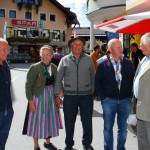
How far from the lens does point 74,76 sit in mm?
4988

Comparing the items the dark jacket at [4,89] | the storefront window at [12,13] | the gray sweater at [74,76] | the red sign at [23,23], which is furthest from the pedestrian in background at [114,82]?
the storefront window at [12,13]

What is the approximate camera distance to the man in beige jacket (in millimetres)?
3670

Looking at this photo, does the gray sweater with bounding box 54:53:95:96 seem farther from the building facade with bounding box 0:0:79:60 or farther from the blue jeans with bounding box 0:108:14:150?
the building facade with bounding box 0:0:79:60

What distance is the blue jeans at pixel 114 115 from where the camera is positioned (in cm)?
472

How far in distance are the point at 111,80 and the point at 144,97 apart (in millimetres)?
1019

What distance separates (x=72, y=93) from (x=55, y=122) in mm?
575

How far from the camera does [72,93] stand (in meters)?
5.04

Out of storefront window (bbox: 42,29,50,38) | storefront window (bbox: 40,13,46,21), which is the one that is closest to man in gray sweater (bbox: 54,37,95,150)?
storefront window (bbox: 42,29,50,38)

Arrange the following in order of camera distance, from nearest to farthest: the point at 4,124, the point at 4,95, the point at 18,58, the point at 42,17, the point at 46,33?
the point at 4,95 < the point at 4,124 < the point at 18,58 < the point at 46,33 < the point at 42,17

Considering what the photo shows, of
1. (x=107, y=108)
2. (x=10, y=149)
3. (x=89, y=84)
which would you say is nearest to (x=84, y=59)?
(x=89, y=84)

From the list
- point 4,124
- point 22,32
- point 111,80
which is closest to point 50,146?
point 4,124

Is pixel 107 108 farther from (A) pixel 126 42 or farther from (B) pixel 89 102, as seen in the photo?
(A) pixel 126 42

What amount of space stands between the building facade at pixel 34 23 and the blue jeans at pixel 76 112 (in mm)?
43038

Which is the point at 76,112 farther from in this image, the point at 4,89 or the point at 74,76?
the point at 4,89
